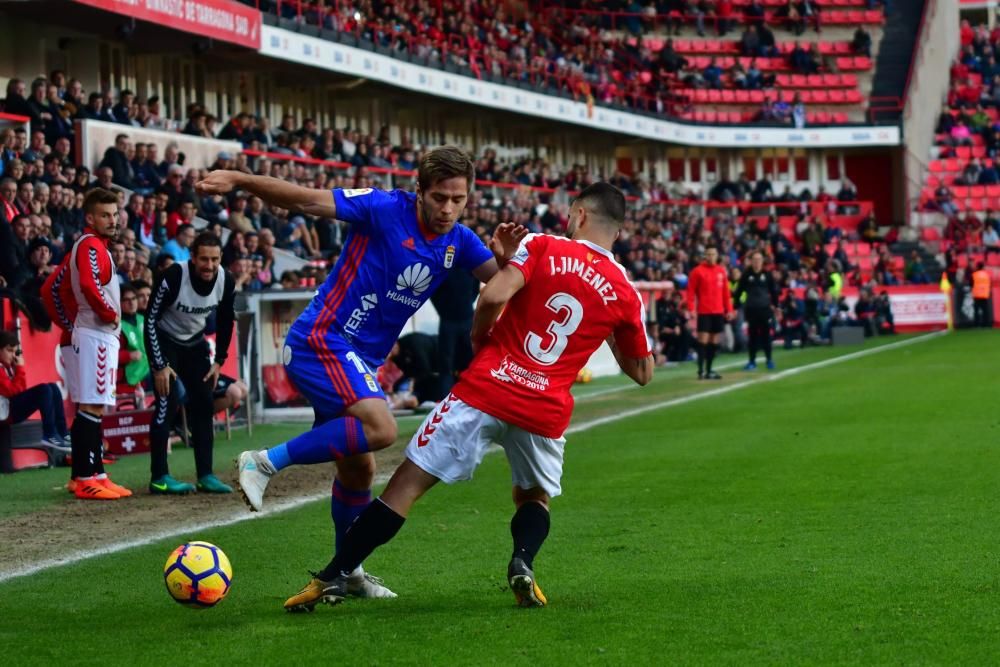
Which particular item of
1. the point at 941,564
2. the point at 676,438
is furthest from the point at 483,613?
the point at 676,438

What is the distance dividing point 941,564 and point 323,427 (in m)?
2.85

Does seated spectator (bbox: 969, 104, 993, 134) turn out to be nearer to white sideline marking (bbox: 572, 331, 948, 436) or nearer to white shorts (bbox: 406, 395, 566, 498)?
white sideline marking (bbox: 572, 331, 948, 436)

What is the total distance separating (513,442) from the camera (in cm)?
630

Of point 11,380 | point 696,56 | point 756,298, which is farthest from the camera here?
point 696,56

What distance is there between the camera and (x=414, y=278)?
21.5 feet

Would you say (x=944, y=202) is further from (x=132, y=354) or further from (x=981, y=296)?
(x=132, y=354)

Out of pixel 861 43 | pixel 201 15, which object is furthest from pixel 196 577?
pixel 861 43

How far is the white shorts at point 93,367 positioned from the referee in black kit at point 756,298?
16.4 m

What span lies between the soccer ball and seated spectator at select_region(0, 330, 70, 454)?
7125 millimetres

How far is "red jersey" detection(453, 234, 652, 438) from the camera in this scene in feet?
20.3

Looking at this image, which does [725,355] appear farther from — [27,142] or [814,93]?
[814,93]

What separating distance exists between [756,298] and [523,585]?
66.7 feet

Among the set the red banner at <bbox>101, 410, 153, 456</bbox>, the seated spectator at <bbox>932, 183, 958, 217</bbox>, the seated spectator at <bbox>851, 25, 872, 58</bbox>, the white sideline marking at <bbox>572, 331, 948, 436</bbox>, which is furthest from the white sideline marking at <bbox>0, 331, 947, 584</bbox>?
the seated spectator at <bbox>851, 25, 872, 58</bbox>

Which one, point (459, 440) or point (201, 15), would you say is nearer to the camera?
point (459, 440)
